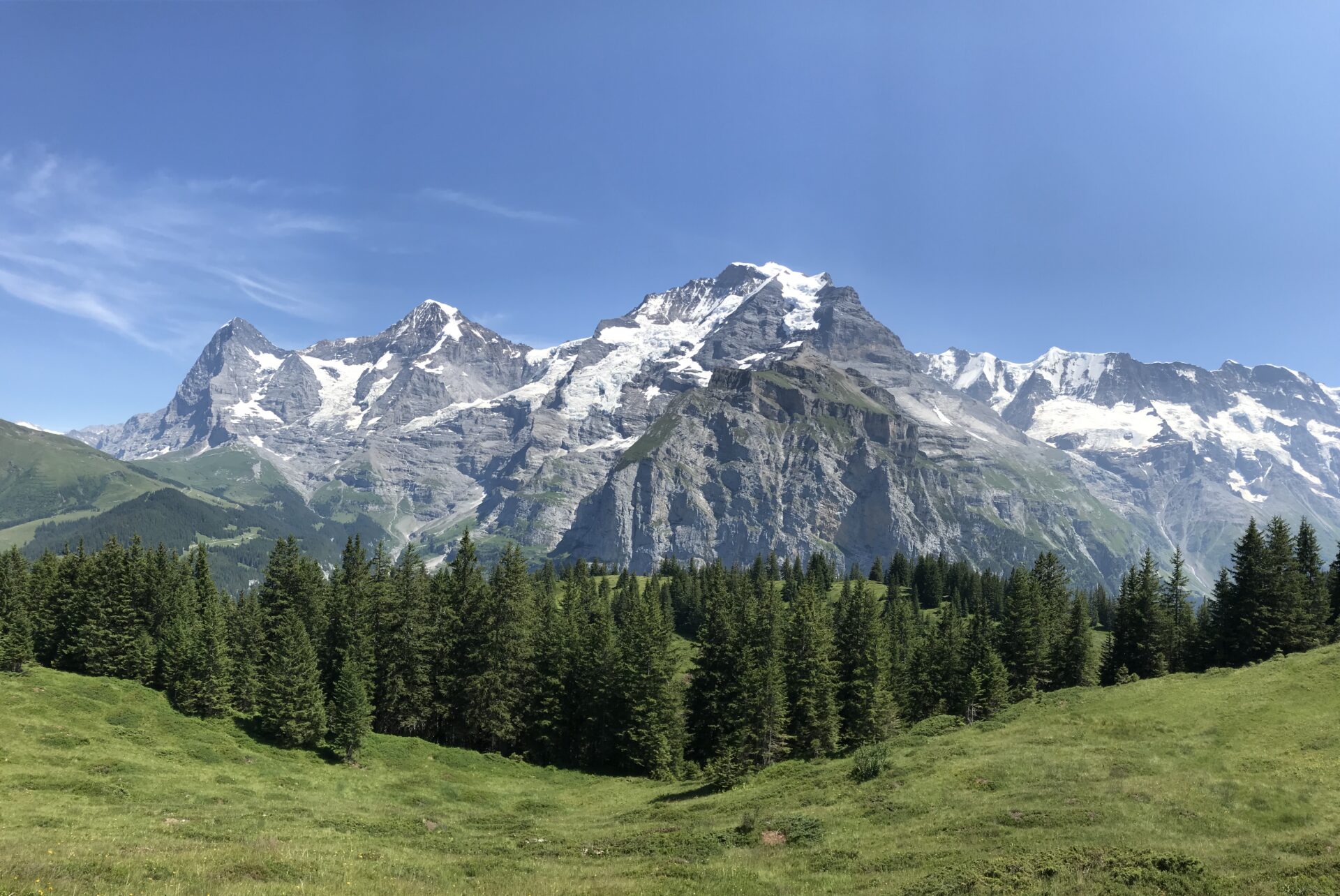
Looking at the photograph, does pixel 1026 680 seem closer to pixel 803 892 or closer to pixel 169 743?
pixel 803 892

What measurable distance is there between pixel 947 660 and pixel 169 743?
70.2m

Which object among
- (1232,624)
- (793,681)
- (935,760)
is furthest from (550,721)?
(1232,624)

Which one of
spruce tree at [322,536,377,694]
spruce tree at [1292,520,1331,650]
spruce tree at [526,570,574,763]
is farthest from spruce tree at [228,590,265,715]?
spruce tree at [1292,520,1331,650]

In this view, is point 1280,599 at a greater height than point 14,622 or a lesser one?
greater

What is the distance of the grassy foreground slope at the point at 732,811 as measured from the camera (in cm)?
2412

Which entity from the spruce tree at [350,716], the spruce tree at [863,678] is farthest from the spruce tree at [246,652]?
the spruce tree at [863,678]

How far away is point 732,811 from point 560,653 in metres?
36.3

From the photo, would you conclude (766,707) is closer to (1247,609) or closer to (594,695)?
(594,695)

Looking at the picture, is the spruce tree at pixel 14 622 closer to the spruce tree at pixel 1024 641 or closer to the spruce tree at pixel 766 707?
the spruce tree at pixel 766 707

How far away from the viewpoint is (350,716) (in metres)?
56.8

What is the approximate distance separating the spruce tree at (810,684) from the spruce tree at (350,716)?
36.5 meters

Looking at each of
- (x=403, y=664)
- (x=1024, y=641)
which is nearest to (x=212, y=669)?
(x=403, y=664)

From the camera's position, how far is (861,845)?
31672 mm

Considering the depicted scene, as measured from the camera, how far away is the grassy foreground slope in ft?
79.2
